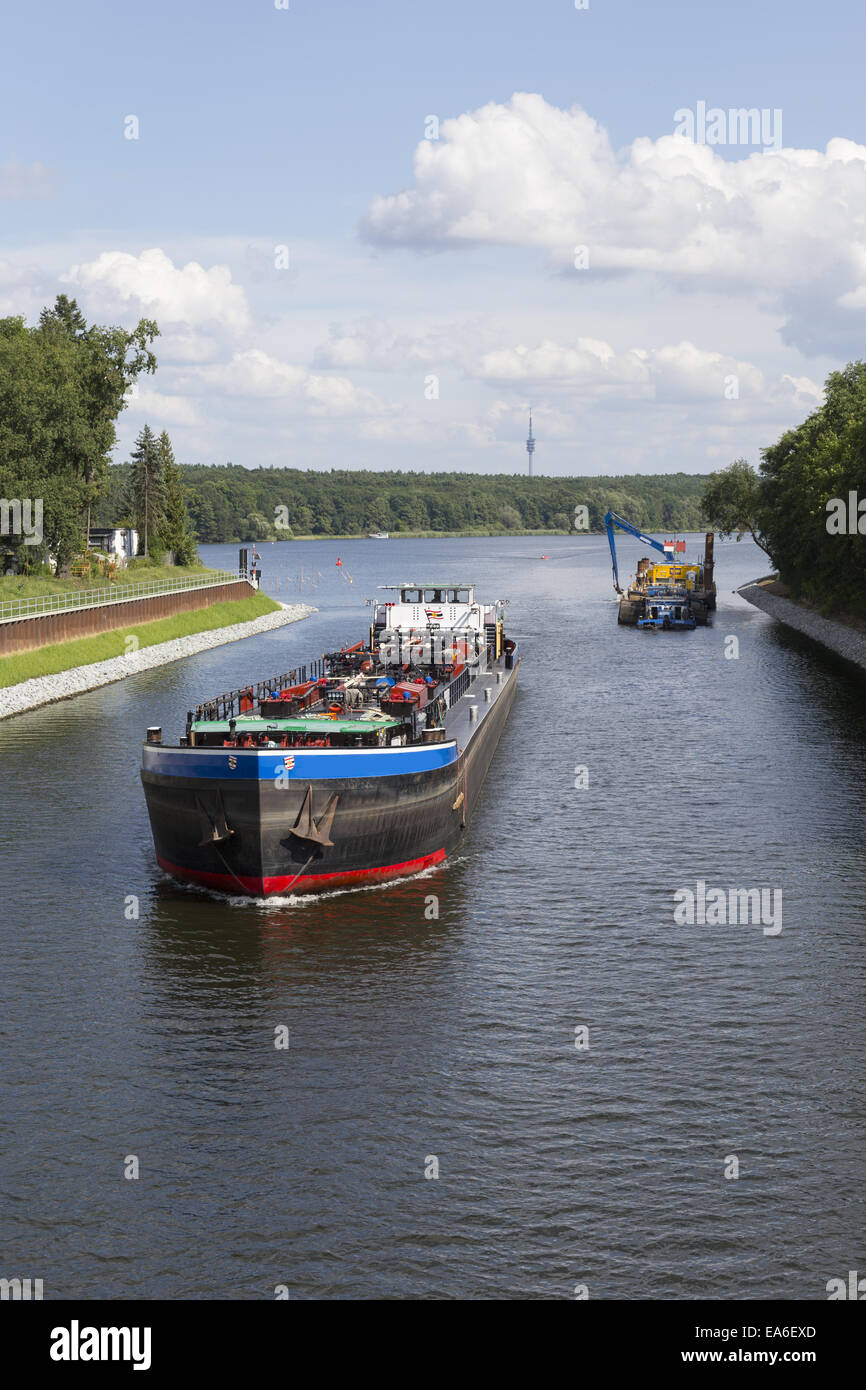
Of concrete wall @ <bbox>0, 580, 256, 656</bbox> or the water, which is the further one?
concrete wall @ <bbox>0, 580, 256, 656</bbox>

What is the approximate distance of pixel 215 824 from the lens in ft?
94.0

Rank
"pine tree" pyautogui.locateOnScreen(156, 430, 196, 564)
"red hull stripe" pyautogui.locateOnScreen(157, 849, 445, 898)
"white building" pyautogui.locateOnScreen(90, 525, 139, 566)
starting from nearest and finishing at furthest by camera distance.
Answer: "red hull stripe" pyautogui.locateOnScreen(157, 849, 445, 898)
"white building" pyautogui.locateOnScreen(90, 525, 139, 566)
"pine tree" pyautogui.locateOnScreen(156, 430, 196, 564)

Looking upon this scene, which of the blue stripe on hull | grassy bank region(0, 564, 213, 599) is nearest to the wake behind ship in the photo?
the blue stripe on hull

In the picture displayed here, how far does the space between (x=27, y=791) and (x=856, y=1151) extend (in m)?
30.8

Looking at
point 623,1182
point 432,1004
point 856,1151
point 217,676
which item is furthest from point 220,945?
point 217,676

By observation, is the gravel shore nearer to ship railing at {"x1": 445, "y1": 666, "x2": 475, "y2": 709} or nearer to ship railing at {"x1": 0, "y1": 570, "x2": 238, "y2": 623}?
ship railing at {"x1": 0, "y1": 570, "x2": 238, "y2": 623}

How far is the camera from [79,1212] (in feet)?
55.2

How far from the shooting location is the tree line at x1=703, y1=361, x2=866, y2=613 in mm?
79625

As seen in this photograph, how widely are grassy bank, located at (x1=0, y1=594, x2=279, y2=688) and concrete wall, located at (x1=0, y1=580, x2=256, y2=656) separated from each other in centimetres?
42

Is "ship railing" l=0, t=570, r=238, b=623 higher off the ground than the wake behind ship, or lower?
higher

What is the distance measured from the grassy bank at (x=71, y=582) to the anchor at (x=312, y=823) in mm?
50825

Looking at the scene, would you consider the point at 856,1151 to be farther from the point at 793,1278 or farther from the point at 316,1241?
the point at 316,1241

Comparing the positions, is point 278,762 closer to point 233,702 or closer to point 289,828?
point 289,828

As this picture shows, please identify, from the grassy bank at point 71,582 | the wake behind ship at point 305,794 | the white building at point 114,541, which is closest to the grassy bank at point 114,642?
the grassy bank at point 71,582
